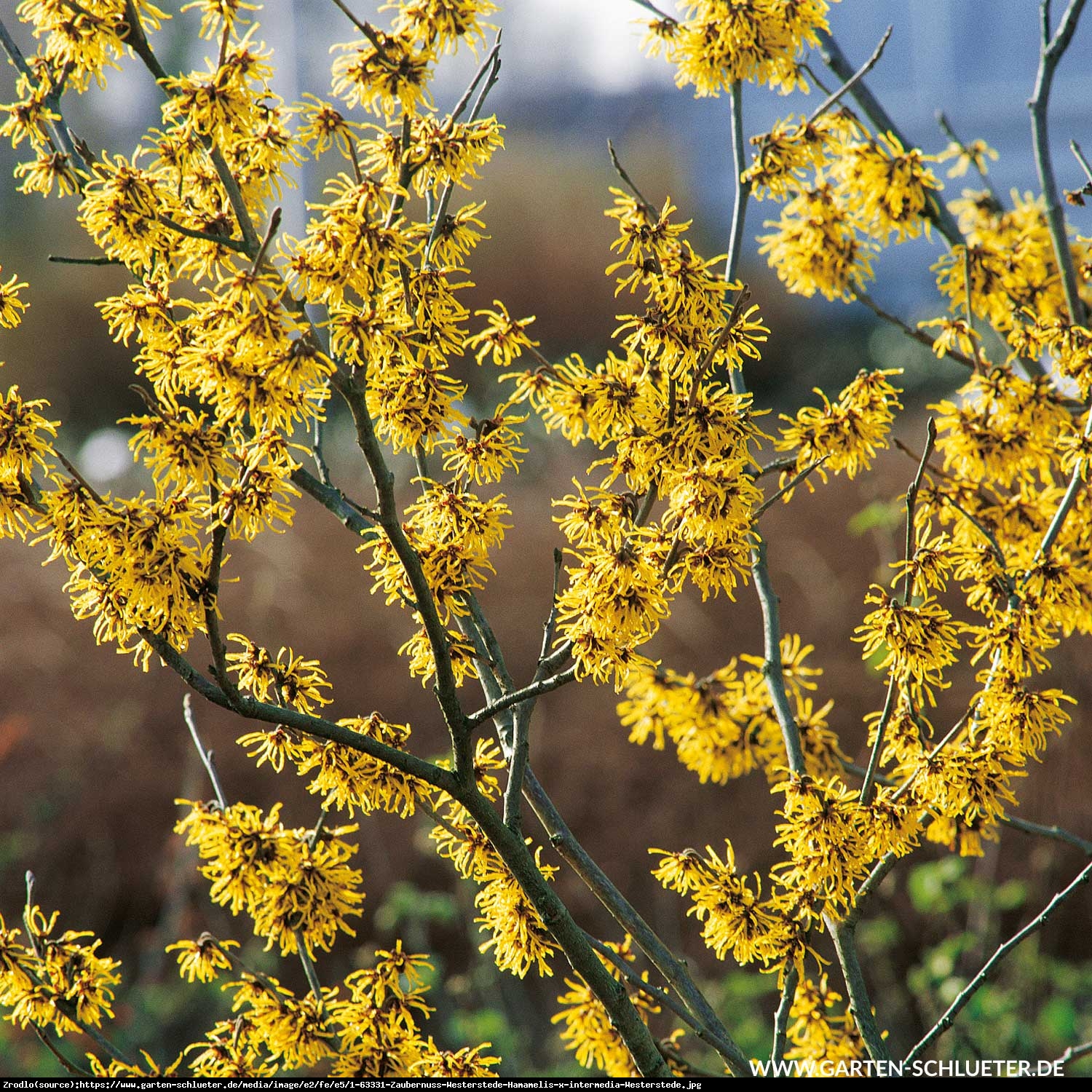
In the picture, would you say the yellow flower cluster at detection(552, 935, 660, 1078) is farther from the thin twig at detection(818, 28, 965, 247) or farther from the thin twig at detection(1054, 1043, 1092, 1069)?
the thin twig at detection(818, 28, 965, 247)

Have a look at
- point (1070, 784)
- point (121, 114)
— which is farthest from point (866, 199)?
point (121, 114)

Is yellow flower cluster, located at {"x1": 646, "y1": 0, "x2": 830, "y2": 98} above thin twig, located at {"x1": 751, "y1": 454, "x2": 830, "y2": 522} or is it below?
above

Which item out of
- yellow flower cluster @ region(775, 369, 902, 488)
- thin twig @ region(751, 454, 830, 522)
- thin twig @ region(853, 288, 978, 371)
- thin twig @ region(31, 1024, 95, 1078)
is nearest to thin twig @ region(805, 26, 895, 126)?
thin twig @ region(853, 288, 978, 371)

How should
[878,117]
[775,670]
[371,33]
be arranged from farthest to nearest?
[878,117], [775,670], [371,33]

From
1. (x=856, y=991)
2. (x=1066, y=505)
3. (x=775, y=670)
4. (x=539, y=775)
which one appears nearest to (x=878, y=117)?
(x=1066, y=505)

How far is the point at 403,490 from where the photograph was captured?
24.4ft

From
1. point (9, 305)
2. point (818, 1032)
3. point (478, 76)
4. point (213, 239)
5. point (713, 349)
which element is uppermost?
point (478, 76)

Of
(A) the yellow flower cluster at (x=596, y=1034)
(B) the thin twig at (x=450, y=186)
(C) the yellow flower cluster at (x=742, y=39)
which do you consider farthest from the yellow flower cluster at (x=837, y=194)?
(A) the yellow flower cluster at (x=596, y=1034)

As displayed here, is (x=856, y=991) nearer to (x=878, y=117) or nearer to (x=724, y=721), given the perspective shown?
(x=724, y=721)

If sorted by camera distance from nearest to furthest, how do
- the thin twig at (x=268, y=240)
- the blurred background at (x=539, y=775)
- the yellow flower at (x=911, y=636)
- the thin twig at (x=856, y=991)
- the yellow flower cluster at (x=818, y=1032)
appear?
the thin twig at (x=268, y=240)
the yellow flower at (x=911, y=636)
the thin twig at (x=856, y=991)
the yellow flower cluster at (x=818, y=1032)
the blurred background at (x=539, y=775)

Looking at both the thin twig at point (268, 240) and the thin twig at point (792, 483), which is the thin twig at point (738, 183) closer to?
the thin twig at point (792, 483)
